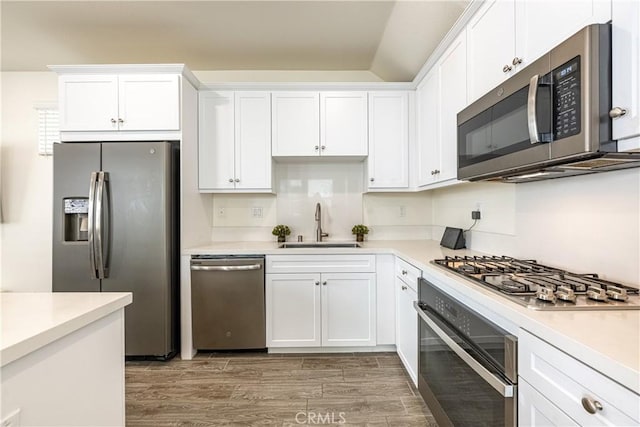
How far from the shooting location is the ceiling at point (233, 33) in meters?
2.30

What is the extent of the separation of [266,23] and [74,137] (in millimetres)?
1762

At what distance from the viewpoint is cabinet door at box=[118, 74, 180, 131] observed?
99.3 inches

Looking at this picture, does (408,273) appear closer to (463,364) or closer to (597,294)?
(463,364)

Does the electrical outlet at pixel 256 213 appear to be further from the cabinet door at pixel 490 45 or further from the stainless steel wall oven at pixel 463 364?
the cabinet door at pixel 490 45

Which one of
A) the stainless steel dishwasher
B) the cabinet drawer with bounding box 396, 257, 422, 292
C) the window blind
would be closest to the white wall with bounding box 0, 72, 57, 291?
the window blind

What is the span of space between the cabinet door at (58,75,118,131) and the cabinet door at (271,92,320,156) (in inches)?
49.9

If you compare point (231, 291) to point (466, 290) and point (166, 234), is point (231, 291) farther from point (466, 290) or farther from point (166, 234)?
point (466, 290)

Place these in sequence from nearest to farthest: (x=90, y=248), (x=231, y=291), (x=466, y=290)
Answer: (x=466, y=290) → (x=90, y=248) → (x=231, y=291)

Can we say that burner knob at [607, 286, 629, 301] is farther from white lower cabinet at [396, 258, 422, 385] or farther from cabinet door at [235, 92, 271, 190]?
cabinet door at [235, 92, 271, 190]

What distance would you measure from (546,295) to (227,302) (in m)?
2.17

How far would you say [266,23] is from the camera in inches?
98.3

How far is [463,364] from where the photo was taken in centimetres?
130

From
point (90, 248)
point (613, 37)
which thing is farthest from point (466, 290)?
point (90, 248)

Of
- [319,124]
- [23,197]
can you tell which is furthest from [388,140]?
[23,197]
